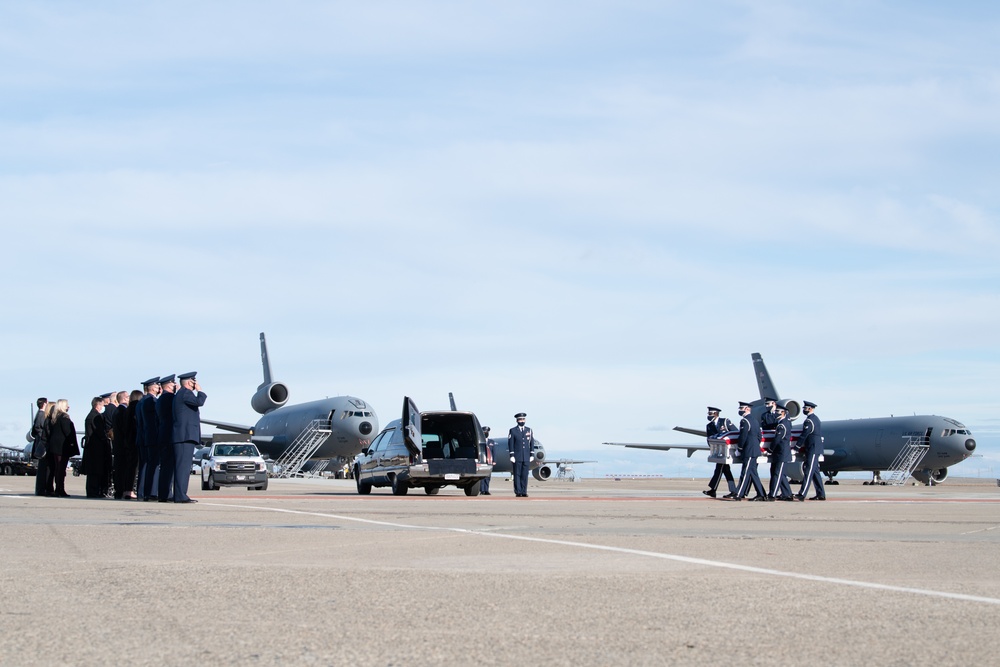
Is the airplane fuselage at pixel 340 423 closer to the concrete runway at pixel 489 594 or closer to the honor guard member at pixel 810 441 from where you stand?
the honor guard member at pixel 810 441

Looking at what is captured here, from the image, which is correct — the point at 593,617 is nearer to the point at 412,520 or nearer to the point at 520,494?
the point at 412,520

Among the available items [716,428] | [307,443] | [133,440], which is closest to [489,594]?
[133,440]

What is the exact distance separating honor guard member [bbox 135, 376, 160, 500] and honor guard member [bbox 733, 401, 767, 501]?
9.91m

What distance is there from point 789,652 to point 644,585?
7.05 feet

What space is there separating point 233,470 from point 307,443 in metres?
26.0

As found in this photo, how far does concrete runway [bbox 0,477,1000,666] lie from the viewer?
4.75 m

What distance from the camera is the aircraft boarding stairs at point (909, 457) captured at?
54562 millimetres

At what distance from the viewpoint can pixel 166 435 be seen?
1717 centimetres

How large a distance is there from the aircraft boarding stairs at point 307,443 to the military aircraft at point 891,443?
71.6ft

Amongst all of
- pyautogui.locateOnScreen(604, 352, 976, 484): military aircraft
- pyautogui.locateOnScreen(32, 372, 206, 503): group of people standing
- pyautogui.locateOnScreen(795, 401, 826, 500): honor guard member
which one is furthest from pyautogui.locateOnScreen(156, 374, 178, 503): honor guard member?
pyautogui.locateOnScreen(604, 352, 976, 484): military aircraft

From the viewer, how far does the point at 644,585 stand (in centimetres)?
685

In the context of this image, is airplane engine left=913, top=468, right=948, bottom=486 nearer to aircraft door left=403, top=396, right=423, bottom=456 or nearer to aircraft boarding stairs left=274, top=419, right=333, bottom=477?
aircraft boarding stairs left=274, top=419, right=333, bottom=477

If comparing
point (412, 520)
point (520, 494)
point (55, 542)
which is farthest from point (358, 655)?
point (520, 494)

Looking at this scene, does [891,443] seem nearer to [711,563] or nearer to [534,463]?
[534,463]
